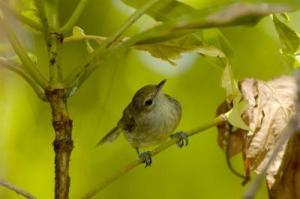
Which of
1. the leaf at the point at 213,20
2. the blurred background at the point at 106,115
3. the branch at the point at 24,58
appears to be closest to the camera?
the leaf at the point at 213,20

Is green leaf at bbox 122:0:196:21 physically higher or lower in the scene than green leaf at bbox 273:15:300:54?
higher

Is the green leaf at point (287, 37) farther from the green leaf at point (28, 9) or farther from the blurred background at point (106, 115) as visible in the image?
the green leaf at point (28, 9)

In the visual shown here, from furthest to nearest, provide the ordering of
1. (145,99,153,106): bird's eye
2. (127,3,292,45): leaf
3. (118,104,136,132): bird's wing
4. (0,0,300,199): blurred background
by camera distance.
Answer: (145,99,153,106): bird's eye, (118,104,136,132): bird's wing, (0,0,300,199): blurred background, (127,3,292,45): leaf

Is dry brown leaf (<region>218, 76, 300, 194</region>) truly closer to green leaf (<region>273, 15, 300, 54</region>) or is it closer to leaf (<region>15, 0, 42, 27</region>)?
green leaf (<region>273, 15, 300, 54</region>)

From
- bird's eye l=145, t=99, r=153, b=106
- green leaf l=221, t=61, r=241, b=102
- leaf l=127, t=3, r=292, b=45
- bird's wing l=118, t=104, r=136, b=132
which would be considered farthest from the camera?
bird's eye l=145, t=99, r=153, b=106

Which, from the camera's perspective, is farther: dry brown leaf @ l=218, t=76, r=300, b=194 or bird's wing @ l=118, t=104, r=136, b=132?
bird's wing @ l=118, t=104, r=136, b=132

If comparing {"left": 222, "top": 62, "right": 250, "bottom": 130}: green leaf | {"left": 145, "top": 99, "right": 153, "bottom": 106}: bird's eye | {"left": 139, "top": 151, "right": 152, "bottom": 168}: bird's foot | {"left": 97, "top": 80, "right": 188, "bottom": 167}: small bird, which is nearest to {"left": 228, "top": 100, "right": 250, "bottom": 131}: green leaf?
{"left": 222, "top": 62, "right": 250, "bottom": 130}: green leaf


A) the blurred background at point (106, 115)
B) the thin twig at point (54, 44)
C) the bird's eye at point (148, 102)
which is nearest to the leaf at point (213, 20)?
the thin twig at point (54, 44)

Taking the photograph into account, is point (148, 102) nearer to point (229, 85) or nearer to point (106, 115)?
point (106, 115)
